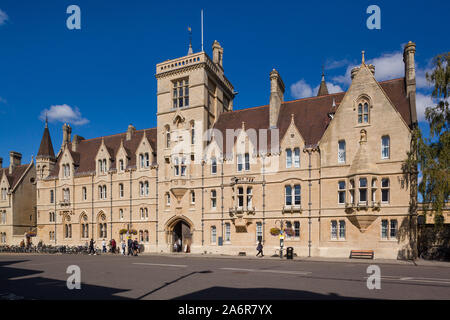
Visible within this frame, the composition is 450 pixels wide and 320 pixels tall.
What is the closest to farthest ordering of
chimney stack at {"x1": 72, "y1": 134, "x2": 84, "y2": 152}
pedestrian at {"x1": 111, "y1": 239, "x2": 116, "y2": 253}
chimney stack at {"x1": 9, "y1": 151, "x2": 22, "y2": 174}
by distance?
1. pedestrian at {"x1": 111, "y1": 239, "x2": 116, "y2": 253}
2. chimney stack at {"x1": 72, "y1": 134, "x2": 84, "y2": 152}
3. chimney stack at {"x1": 9, "y1": 151, "x2": 22, "y2": 174}

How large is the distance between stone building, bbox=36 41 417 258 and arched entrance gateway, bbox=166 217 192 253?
14 centimetres

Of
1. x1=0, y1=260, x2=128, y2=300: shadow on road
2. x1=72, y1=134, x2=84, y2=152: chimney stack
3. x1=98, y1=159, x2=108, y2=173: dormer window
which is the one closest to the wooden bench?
x1=0, y1=260, x2=128, y2=300: shadow on road

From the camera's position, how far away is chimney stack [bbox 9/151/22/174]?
61.1m

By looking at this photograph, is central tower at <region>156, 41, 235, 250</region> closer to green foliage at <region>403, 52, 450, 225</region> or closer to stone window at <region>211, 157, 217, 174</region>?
stone window at <region>211, 157, 217, 174</region>

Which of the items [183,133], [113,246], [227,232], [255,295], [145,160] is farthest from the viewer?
[145,160]

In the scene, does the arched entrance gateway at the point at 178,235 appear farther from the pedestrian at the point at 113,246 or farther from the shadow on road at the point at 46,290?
the shadow on road at the point at 46,290

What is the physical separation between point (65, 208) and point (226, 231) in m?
25.6

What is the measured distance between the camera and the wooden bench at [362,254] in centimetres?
A: 2916

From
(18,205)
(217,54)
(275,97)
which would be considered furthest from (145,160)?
(18,205)

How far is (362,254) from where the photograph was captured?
1159 inches

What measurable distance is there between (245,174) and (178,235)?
11.8 metres

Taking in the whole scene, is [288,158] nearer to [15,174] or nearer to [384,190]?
[384,190]

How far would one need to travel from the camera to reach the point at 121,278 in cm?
1847
